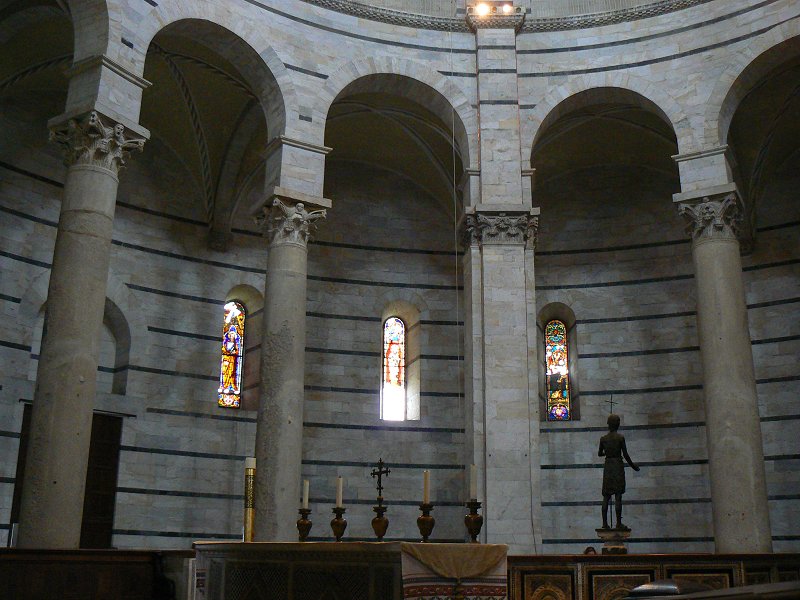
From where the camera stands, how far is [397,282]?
64.5ft

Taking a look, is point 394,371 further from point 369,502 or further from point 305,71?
point 305,71

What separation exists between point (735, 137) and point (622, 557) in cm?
1080

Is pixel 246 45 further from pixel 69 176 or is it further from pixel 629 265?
pixel 629 265

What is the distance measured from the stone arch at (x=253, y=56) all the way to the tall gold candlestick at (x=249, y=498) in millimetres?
5502

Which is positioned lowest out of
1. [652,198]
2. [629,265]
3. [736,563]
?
[736,563]

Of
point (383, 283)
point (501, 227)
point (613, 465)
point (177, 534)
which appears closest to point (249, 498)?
point (177, 534)

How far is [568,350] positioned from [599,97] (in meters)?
5.70

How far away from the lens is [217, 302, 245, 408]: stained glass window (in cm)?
1820

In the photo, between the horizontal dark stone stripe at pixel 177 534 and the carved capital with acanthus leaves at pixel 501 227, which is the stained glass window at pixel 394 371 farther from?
the carved capital with acanthus leaves at pixel 501 227

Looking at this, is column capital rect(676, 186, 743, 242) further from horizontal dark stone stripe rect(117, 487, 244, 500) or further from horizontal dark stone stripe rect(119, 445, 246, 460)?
horizontal dark stone stripe rect(117, 487, 244, 500)

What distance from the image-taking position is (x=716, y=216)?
14.8m

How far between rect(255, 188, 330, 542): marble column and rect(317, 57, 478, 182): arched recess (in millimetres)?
2494

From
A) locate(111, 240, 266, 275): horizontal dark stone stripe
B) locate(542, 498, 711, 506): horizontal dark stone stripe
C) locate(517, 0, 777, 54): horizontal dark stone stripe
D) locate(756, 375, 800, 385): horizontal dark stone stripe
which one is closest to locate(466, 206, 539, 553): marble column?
locate(517, 0, 777, 54): horizontal dark stone stripe

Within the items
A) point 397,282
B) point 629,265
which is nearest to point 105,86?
point 397,282
